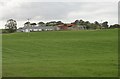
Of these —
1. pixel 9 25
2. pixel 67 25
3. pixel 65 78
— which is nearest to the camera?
pixel 65 78

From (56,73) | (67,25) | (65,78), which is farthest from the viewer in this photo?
(67,25)

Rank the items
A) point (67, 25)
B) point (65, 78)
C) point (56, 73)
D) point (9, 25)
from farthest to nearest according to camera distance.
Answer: point (67, 25) → point (9, 25) → point (56, 73) → point (65, 78)

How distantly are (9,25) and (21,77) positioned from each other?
126 m

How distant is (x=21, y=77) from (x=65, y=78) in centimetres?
190

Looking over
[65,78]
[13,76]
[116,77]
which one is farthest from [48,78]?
[116,77]

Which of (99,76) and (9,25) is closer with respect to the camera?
(99,76)

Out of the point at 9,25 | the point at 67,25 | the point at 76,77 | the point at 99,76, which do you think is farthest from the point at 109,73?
the point at 67,25

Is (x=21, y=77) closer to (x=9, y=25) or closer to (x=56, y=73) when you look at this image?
(x=56, y=73)

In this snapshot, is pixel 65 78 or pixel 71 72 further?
pixel 71 72

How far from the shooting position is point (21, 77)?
12625 mm

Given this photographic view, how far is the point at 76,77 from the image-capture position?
12.8m

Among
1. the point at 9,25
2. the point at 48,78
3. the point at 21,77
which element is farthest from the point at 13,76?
the point at 9,25

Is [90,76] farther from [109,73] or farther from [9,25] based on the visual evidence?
[9,25]

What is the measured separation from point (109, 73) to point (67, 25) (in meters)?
142
